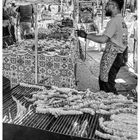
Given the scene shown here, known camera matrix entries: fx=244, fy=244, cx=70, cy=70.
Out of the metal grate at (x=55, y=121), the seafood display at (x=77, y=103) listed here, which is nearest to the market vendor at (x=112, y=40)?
the seafood display at (x=77, y=103)

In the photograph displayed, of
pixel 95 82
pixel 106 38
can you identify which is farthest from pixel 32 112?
pixel 95 82

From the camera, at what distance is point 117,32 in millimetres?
4590

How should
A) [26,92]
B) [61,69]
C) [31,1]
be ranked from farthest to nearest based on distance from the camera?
[61,69], [31,1], [26,92]

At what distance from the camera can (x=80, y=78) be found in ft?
24.6

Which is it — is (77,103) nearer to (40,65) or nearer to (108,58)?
(108,58)

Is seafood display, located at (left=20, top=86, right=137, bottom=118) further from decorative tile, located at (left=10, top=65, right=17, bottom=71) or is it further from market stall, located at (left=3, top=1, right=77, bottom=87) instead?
decorative tile, located at (left=10, top=65, right=17, bottom=71)

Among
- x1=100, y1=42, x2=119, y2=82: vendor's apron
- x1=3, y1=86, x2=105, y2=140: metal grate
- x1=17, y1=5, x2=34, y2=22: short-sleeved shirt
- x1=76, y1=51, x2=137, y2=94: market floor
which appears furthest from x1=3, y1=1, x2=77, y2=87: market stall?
x1=17, y1=5, x2=34, y2=22: short-sleeved shirt

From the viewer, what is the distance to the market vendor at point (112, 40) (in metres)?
4.52

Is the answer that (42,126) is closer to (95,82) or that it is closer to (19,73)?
(19,73)

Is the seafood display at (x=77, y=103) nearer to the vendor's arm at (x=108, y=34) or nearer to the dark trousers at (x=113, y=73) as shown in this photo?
the vendor's arm at (x=108, y=34)

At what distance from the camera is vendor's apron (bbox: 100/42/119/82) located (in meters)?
4.77

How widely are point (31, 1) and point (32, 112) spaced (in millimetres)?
2327

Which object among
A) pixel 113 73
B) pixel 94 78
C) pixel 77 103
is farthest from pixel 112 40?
pixel 94 78

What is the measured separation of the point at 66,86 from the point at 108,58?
1213mm
